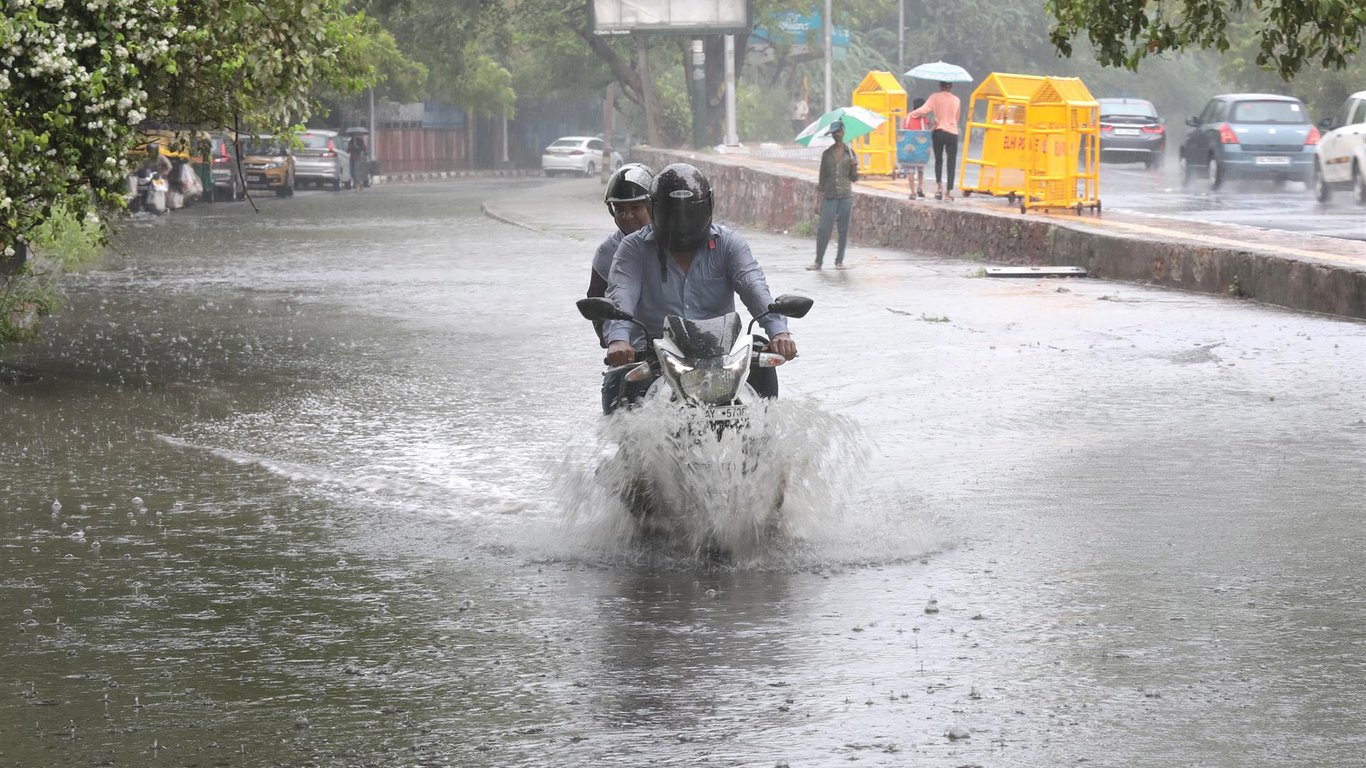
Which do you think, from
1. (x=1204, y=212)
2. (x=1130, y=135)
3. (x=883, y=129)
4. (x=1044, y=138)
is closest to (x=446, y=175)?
(x=1130, y=135)

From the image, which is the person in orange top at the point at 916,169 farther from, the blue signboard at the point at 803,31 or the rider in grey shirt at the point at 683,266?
the blue signboard at the point at 803,31

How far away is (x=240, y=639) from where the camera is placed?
20.2 feet

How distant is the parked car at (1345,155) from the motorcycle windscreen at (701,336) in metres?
23.0

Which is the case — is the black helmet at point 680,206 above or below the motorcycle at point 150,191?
above

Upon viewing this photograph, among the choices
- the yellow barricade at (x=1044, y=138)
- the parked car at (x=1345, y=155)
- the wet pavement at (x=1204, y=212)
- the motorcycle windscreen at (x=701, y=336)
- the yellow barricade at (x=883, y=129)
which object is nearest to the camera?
the motorcycle windscreen at (x=701, y=336)

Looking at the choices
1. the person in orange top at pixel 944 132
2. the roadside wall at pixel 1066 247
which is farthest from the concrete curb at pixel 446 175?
the person in orange top at pixel 944 132

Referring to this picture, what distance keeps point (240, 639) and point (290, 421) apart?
5.05 m

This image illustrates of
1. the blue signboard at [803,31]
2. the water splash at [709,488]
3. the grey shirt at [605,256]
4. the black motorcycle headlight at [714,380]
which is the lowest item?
the water splash at [709,488]

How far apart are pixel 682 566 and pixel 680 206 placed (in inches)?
53.9

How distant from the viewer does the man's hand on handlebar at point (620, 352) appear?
7074 mm

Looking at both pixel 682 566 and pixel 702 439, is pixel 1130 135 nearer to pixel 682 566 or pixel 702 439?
pixel 682 566

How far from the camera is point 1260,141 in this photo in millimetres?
33750

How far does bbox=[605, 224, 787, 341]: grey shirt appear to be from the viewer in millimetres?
7434

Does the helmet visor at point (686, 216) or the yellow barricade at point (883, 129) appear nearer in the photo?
the helmet visor at point (686, 216)
